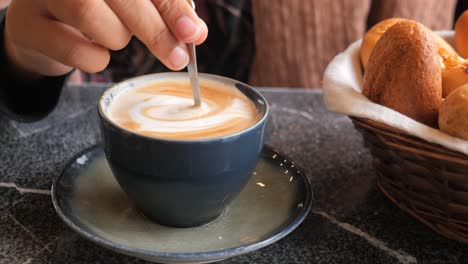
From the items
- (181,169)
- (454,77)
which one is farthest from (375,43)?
(181,169)

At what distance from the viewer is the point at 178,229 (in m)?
0.49

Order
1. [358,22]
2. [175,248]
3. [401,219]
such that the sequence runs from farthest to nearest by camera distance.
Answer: [358,22]
[401,219]
[175,248]

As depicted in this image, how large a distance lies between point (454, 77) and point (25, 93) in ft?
1.75

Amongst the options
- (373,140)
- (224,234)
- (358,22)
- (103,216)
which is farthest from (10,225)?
(358,22)

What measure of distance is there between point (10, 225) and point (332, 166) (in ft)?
1.23

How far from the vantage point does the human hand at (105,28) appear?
0.49 meters

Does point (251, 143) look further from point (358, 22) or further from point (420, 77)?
point (358, 22)

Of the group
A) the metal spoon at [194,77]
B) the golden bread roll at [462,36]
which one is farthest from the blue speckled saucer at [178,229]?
the golden bread roll at [462,36]

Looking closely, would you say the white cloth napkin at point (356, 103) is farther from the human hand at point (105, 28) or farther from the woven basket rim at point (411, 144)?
the human hand at point (105, 28)

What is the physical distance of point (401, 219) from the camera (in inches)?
21.9

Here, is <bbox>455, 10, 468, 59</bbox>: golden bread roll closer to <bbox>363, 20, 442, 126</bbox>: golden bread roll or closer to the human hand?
<bbox>363, 20, 442, 126</bbox>: golden bread roll

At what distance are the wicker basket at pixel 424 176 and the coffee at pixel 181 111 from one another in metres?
0.12

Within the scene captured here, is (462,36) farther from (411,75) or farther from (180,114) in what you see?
(180,114)

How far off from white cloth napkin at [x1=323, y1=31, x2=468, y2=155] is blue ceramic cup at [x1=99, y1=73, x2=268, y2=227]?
0.09 m
